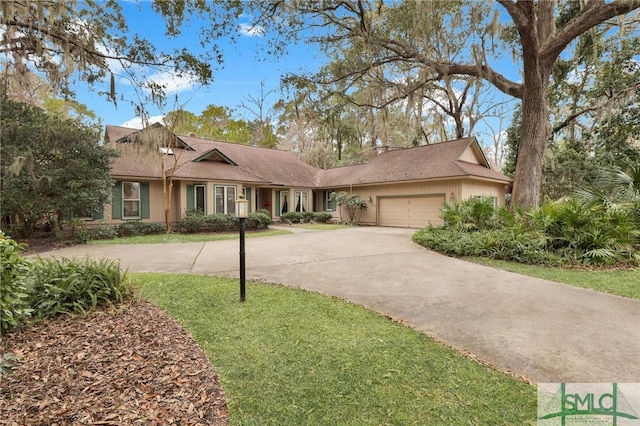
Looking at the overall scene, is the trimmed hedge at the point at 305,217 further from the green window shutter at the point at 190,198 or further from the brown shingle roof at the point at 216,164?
the green window shutter at the point at 190,198

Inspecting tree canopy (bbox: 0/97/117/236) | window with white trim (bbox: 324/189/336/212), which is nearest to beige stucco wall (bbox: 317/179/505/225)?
window with white trim (bbox: 324/189/336/212)

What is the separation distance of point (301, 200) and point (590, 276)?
16.9m

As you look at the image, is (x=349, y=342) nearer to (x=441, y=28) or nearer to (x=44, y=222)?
(x=44, y=222)

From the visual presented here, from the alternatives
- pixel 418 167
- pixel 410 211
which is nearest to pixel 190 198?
pixel 410 211

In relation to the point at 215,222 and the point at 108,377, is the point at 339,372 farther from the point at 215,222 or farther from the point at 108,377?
the point at 215,222

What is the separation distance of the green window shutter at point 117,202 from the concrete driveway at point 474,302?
5.36 m

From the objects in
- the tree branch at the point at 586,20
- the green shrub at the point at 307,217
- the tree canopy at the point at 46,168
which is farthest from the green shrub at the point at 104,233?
the tree branch at the point at 586,20

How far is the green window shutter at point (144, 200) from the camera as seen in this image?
14.5 metres

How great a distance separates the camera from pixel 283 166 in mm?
22078

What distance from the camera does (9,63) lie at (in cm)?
868

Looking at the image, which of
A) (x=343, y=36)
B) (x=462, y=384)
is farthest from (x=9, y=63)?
(x=462, y=384)

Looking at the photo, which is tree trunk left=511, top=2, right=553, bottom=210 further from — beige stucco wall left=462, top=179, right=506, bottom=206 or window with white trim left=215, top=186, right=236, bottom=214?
window with white trim left=215, top=186, right=236, bottom=214

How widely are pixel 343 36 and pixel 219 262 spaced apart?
32.7 ft

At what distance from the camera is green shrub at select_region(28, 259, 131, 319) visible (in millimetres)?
3775
